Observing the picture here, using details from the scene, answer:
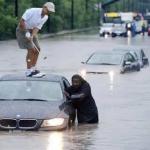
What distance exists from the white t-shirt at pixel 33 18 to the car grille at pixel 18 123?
4.32 m

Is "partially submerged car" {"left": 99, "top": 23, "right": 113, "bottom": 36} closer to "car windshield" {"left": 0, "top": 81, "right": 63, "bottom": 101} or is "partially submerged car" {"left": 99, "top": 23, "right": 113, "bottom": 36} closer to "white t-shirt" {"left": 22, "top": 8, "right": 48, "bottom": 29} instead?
"white t-shirt" {"left": 22, "top": 8, "right": 48, "bottom": 29}

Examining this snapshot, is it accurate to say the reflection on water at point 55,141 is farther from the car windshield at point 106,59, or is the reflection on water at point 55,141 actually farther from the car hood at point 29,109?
the car windshield at point 106,59

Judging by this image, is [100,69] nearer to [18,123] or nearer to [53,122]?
[53,122]

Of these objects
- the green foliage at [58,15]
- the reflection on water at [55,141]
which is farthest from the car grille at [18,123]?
the green foliage at [58,15]

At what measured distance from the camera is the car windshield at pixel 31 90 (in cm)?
1641

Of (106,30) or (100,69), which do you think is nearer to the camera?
(100,69)

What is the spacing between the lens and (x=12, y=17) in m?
70.9

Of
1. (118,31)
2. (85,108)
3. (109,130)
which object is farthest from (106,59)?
(118,31)

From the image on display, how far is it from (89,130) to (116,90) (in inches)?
380

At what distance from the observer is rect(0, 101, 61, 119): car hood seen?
15320 millimetres

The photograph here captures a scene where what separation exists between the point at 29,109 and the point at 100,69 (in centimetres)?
1726

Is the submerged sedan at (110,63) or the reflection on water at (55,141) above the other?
the reflection on water at (55,141)

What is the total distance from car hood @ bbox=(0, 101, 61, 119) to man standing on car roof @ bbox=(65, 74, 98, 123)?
2.65 feet

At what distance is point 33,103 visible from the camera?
15969mm
